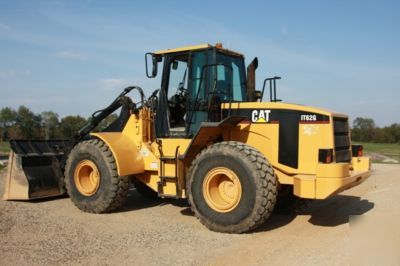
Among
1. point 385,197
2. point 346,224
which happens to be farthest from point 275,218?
point 385,197

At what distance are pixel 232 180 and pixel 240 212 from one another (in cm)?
52

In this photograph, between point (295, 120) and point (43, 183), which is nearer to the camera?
point (295, 120)

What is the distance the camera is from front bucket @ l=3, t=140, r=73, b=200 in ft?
30.2

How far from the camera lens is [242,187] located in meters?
6.70

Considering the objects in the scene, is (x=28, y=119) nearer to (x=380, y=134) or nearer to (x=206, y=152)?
(x=380, y=134)

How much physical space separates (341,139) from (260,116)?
1.44 meters

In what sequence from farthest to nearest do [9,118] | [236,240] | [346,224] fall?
[9,118] → [346,224] → [236,240]

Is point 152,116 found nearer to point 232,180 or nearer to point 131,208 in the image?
point 131,208

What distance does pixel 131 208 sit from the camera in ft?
29.2

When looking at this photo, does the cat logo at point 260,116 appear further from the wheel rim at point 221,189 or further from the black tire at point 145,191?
the black tire at point 145,191

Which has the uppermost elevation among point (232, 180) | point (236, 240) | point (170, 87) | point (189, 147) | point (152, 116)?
point (170, 87)

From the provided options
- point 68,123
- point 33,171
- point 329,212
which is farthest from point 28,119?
point 329,212

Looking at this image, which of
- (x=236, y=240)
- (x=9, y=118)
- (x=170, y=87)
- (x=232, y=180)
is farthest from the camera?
(x=9, y=118)

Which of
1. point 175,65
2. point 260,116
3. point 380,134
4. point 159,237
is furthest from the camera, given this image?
point 380,134
